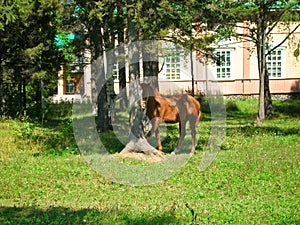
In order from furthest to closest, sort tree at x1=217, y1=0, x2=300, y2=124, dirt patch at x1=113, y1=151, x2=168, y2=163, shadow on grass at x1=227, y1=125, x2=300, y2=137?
1. tree at x1=217, y1=0, x2=300, y2=124
2. shadow on grass at x1=227, y1=125, x2=300, y2=137
3. dirt patch at x1=113, y1=151, x2=168, y2=163

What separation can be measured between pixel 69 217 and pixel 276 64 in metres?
35.6

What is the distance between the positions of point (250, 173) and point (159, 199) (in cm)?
308

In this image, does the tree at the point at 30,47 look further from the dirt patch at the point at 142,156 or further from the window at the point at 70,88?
the window at the point at 70,88

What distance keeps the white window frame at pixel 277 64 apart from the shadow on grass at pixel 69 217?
113 feet

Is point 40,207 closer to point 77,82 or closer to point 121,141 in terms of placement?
point 121,141

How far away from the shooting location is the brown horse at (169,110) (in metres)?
16.0

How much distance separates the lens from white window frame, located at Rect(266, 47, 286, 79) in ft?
137

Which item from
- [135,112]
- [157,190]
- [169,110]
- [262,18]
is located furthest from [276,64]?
[157,190]

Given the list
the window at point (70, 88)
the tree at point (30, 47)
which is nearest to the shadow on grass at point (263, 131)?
the tree at point (30, 47)

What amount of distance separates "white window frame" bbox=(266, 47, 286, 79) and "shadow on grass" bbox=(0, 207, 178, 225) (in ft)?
113

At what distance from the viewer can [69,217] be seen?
816 centimetres

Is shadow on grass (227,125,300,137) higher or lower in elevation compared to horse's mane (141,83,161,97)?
lower

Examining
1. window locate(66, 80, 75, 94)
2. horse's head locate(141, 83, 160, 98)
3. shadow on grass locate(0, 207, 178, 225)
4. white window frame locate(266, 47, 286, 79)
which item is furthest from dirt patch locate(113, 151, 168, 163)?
window locate(66, 80, 75, 94)

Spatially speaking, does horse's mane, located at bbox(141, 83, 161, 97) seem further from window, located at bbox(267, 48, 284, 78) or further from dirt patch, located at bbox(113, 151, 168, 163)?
window, located at bbox(267, 48, 284, 78)
